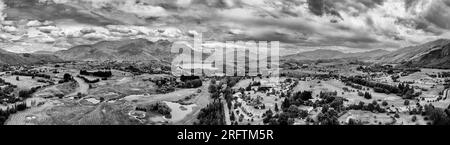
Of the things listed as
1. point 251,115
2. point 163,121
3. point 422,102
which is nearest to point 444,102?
point 422,102

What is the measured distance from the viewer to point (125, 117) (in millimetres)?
101000

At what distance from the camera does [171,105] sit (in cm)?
12912

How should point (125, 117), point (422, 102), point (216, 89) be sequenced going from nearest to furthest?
point (125, 117), point (422, 102), point (216, 89)

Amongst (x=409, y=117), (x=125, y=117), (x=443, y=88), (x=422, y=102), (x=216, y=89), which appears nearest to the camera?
(x=409, y=117)

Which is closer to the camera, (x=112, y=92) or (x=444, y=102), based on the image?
(x=444, y=102)
